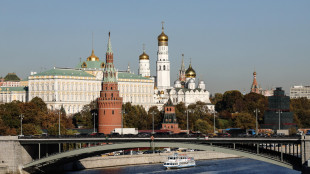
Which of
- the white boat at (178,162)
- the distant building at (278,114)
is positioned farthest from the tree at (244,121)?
the white boat at (178,162)

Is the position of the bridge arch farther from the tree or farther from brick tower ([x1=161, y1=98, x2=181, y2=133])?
the tree

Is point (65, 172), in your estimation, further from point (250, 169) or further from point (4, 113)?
point (4, 113)

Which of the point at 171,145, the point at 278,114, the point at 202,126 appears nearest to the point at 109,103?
the point at 202,126

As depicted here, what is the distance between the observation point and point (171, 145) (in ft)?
310

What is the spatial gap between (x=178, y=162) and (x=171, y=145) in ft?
92.3

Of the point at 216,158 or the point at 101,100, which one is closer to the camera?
the point at 216,158

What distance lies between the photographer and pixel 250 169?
116750mm

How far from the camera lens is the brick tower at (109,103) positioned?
155875 millimetres

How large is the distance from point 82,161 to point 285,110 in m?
78.2

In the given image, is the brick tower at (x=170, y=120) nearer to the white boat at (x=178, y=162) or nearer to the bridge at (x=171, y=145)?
the white boat at (x=178, y=162)

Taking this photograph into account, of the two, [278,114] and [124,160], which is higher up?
[278,114]

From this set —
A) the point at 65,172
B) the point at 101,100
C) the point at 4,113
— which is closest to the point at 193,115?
the point at 101,100

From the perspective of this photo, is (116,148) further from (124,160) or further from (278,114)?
(278,114)

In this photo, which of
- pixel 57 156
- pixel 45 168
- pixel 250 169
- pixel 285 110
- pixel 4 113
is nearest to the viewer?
pixel 57 156
